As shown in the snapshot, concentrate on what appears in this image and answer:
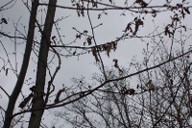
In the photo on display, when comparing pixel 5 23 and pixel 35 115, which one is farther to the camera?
pixel 5 23

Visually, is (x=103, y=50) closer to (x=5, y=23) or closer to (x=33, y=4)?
(x=33, y=4)

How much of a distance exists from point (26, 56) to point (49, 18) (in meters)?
1.26

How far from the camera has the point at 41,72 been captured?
2361 millimetres

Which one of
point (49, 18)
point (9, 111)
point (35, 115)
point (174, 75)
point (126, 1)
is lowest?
point (9, 111)

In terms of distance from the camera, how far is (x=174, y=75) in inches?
324

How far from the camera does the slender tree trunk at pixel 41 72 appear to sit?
6.50ft

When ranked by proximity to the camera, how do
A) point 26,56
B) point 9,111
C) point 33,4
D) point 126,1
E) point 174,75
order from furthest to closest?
point 174,75 → point 126,1 → point 33,4 → point 26,56 → point 9,111

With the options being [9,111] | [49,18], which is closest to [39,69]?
[49,18]

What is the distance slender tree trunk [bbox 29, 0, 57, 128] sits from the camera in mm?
1983

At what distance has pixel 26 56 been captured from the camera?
1604 mm

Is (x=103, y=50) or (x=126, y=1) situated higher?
(x=126, y=1)

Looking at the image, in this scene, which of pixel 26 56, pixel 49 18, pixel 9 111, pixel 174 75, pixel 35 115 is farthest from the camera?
pixel 174 75

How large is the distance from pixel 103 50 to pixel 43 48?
58 centimetres

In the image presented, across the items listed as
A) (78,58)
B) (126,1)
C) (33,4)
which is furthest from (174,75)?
(33,4)
